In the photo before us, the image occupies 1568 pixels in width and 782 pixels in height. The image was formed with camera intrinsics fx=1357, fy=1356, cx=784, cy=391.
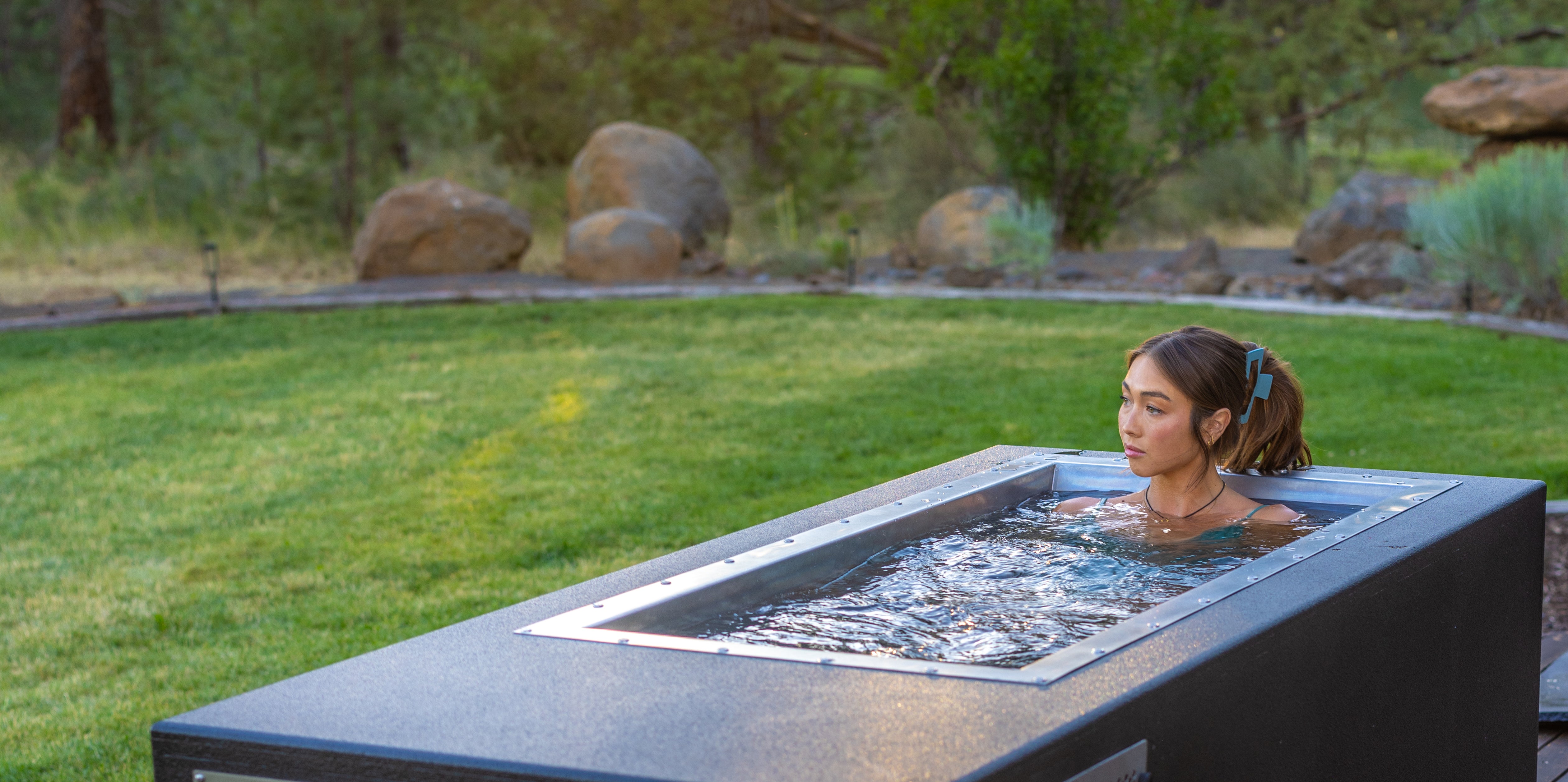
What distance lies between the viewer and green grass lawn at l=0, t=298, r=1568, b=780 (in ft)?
12.5

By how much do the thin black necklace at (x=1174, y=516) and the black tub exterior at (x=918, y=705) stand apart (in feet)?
1.73

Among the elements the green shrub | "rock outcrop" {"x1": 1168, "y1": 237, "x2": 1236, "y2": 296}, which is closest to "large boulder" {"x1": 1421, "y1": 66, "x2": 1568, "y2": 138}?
"rock outcrop" {"x1": 1168, "y1": 237, "x2": 1236, "y2": 296}

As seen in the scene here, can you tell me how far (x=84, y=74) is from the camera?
55.2ft

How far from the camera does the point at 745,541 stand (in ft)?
7.46

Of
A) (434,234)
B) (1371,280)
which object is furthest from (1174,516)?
(434,234)

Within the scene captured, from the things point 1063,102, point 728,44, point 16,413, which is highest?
point 728,44

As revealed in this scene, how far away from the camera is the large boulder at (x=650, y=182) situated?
14312 millimetres

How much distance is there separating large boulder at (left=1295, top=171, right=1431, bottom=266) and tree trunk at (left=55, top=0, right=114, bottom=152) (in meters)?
13.8

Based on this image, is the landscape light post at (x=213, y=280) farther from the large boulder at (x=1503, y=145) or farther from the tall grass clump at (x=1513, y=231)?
the large boulder at (x=1503, y=145)

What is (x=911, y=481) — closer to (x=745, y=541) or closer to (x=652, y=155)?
(x=745, y=541)

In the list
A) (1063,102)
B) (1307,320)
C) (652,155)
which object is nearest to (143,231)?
(652,155)

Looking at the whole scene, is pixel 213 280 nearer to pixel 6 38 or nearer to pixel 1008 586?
pixel 1008 586

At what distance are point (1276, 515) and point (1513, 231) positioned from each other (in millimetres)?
7556

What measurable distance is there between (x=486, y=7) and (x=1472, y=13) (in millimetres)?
14238
